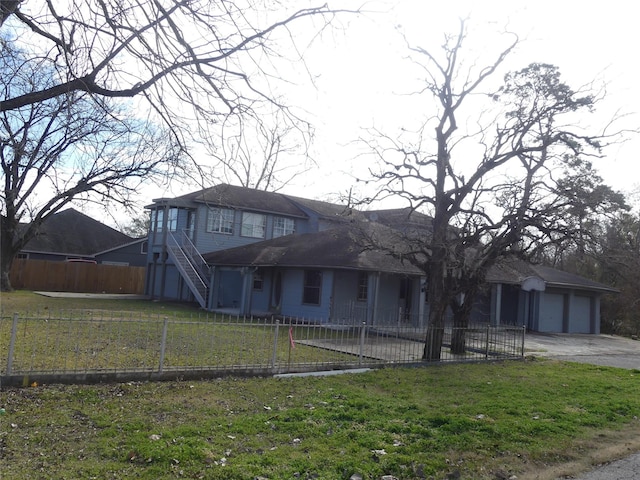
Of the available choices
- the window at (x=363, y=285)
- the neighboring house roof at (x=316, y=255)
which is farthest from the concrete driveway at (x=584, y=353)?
the window at (x=363, y=285)

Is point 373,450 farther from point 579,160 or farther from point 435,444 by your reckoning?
point 579,160

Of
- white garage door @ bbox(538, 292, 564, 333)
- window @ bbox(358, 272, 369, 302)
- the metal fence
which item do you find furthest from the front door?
white garage door @ bbox(538, 292, 564, 333)

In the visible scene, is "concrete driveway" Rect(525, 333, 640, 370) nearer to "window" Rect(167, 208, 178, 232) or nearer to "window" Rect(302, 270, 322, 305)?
"window" Rect(302, 270, 322, 305)

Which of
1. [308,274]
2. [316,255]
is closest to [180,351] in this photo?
[316,255]

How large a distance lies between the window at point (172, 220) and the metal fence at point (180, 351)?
14.5 m

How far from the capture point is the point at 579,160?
52.6 ft

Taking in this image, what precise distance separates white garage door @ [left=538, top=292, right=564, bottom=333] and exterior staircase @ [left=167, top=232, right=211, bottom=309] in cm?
1770

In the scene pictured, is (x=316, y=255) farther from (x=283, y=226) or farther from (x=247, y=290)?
(x=283, y=226)

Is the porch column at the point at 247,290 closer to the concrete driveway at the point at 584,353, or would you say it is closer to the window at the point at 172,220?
the window at the point at 172,220

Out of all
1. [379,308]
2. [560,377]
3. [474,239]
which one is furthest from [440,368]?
[379,308]

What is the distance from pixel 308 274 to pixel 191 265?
7.21m

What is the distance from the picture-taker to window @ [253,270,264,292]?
2658cm

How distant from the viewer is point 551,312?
3072 centimetres

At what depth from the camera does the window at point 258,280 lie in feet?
87.2
